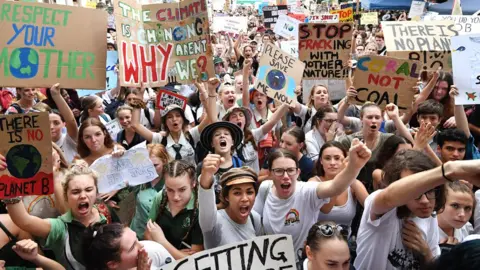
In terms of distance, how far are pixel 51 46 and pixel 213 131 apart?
5.33 feet

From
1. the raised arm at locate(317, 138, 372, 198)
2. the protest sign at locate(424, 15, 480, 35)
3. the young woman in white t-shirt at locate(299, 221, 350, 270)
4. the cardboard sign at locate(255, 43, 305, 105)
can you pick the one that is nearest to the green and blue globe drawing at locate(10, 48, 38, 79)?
the cardboard sign at locate(255, 43, 305, 105)

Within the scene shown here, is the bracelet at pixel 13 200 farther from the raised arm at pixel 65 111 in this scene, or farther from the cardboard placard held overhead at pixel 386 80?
the cardboard placard held overhead at pixel 386 80

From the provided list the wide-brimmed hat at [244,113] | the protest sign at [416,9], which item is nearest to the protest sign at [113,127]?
the wide-brimmed hat at [244,113]

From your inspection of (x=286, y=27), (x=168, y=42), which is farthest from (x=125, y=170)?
(x=286, y=27)

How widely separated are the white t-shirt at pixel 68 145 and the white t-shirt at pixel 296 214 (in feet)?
7.95

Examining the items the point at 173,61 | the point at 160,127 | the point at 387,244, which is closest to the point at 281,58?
the point at 173,61

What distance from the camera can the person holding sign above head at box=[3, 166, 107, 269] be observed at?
10.2 feet

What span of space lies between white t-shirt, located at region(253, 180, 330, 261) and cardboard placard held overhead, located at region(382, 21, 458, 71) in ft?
12.0

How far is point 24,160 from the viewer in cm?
348

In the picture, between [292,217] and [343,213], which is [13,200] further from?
[343,213]

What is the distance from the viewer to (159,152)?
450 cm

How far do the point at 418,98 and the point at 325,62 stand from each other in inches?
51.6

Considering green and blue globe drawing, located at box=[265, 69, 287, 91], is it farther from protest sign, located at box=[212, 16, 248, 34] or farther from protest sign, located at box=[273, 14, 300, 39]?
protest sign, located at box=[212, 16, 248, 34]

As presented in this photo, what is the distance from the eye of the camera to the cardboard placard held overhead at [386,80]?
559cm
